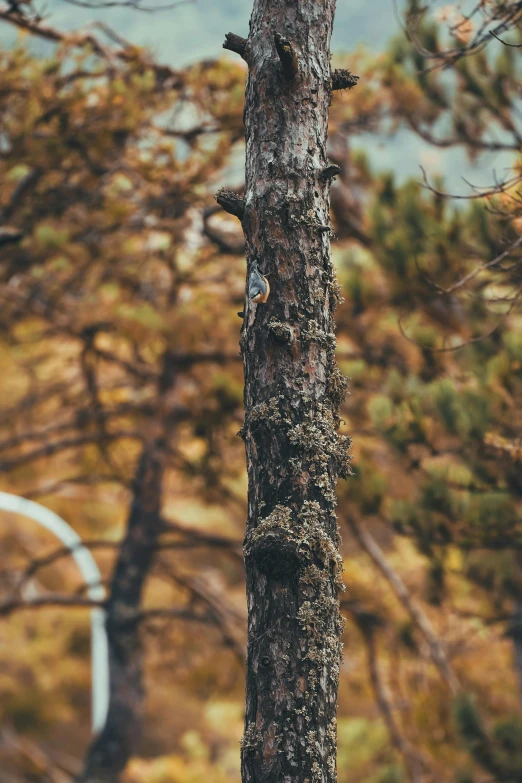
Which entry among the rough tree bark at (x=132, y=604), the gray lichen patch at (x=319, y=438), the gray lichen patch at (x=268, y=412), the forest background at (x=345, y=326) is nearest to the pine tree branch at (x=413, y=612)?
the forest background at (x=345, y=326)

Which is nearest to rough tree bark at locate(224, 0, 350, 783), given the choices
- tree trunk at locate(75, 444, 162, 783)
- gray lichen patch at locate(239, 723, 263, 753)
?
gray lichen patch at locate(239, 723, 263, 753)

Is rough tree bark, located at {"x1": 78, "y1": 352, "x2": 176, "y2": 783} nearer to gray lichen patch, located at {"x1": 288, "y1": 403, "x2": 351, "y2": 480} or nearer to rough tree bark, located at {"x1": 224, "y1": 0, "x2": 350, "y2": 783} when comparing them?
rough tree bark, located at {"x1": 224, "y1": 0, "x2": 350, "y2": 783}

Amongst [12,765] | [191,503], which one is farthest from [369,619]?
[12,765]

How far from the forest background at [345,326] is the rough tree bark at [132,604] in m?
0.03

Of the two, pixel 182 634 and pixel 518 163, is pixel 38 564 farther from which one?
pixel 518 163

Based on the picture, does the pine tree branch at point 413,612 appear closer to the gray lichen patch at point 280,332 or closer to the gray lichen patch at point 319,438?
the gray lichen patch at point 319,438

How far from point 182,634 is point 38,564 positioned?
2.00m

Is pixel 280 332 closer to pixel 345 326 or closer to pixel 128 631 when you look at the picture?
pixel 345 326

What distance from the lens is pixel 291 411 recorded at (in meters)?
2.45

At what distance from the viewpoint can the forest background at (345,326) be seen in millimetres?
5141

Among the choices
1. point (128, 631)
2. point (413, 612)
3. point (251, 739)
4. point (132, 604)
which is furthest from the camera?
point (132, 604)

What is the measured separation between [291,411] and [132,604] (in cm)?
626

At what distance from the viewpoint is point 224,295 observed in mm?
7578

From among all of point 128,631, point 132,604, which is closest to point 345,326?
point 132,604
